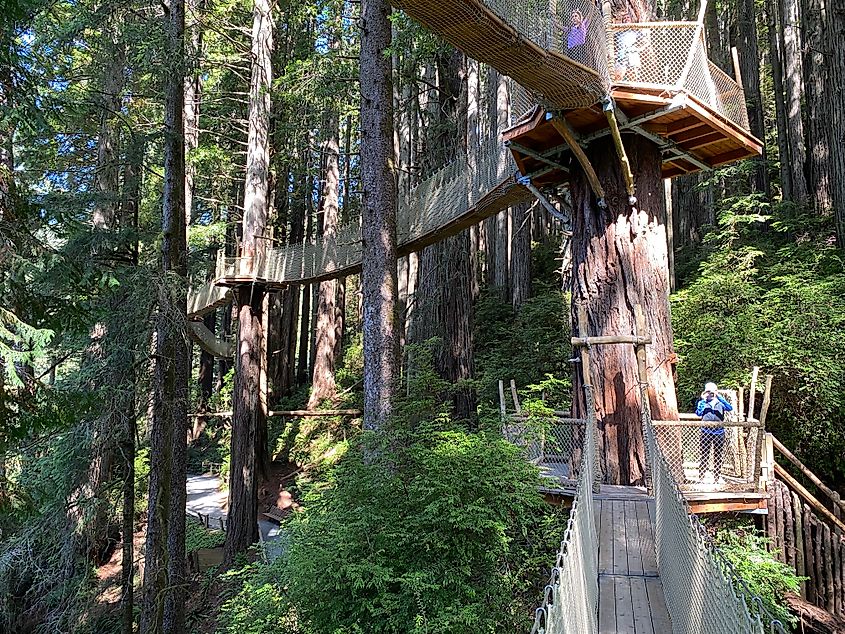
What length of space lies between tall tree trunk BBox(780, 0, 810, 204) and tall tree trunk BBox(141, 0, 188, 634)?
1339cm

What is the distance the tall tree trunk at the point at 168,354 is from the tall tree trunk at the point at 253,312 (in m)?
2.98

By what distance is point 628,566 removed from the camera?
168 inches

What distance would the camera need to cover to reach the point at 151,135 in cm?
613

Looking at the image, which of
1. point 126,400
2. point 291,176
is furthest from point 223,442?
point 126,400

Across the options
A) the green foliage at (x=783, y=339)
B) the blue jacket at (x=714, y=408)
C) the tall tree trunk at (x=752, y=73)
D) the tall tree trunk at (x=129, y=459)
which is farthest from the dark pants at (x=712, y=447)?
the tall tree trunk at (x=752, y=73)

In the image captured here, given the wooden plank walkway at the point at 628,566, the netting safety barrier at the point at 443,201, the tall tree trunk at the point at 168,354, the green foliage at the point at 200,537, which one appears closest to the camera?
the wooden plank walkway at the point at 628,566

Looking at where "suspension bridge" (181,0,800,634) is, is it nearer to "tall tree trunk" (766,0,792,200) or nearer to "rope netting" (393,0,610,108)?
"rope netting" (393,0,610,108)

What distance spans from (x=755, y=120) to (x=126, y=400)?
18.6 meters

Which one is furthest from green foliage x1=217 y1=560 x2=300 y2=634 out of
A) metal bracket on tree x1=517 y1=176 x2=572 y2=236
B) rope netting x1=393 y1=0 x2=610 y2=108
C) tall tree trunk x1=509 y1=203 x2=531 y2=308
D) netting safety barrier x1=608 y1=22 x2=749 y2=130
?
tall tree trunk x1=509 y1=203 x2=531 y2=308

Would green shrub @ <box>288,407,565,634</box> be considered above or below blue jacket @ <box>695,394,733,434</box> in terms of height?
below

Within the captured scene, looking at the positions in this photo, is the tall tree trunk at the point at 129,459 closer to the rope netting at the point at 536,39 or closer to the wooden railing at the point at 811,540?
the rope netting at the point at 536,39

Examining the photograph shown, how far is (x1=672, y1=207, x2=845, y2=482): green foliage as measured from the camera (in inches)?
268

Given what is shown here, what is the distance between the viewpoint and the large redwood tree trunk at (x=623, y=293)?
18.3ft

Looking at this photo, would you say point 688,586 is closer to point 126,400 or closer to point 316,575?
point 316,575
